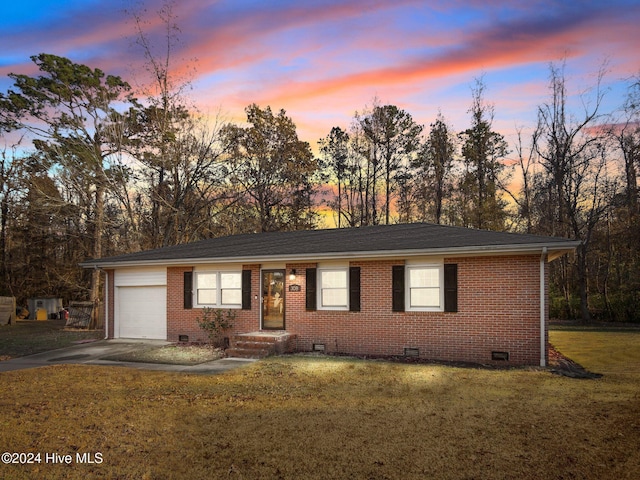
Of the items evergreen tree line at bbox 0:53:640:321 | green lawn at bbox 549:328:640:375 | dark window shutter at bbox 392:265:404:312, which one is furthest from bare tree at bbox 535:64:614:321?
dark window shutter at bbox 392:265:404:312

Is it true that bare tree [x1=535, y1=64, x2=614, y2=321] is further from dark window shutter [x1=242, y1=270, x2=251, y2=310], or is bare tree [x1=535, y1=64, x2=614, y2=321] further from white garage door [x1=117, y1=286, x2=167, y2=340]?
white garage door [x1=117, y1=286, x2=167, y2=340]

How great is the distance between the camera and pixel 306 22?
13102mm

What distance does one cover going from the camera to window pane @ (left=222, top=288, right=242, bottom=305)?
44.2 feet

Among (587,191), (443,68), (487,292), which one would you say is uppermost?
(443,68)

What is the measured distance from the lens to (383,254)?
11.2 metres

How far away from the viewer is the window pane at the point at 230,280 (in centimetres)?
1351

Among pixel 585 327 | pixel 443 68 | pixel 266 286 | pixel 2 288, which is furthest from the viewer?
pixel 2 288

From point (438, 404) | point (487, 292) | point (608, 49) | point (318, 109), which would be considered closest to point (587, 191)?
point (608, 49)

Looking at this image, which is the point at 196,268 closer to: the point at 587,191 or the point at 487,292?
the point at 487,292

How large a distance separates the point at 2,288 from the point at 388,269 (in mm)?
28255

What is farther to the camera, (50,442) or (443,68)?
(443,68)

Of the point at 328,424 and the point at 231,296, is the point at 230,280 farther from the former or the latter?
the point at 328,424

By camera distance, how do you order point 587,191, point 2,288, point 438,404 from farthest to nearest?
point 2,288 < point 587,191 < point 438,404

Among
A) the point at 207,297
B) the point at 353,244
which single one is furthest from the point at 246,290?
the point at 353,244
